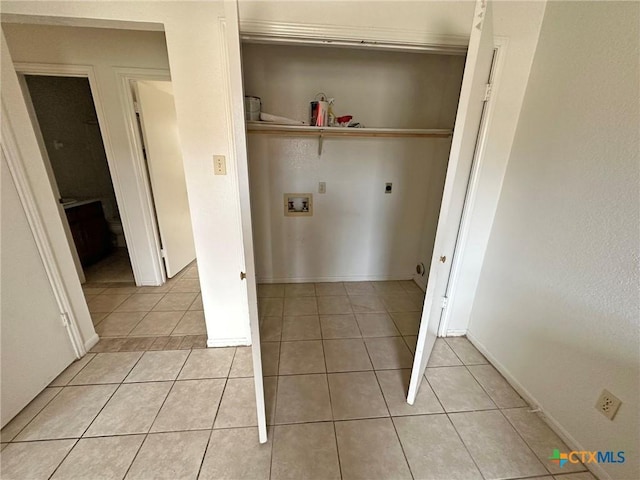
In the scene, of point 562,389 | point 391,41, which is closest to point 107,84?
point 391,41

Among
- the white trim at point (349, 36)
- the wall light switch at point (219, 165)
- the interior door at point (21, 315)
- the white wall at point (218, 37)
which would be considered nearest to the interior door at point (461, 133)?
the white trim at point (349, 36)

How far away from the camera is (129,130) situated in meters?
2.30

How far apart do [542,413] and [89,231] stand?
456 centimetres

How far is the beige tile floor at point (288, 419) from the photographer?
118 cm

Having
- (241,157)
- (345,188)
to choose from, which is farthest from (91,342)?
(345,188)

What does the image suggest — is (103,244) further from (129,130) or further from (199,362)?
(199,362)

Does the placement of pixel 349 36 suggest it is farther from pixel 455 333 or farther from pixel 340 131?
pixel 455 333

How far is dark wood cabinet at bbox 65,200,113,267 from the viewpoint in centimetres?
288

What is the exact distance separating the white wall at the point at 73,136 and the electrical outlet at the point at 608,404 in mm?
4826

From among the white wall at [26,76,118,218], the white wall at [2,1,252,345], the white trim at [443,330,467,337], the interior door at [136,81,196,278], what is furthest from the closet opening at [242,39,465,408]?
the white wall at [26,76,118,218]

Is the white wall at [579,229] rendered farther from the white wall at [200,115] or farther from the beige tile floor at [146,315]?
the beige tile floor at [146,315]

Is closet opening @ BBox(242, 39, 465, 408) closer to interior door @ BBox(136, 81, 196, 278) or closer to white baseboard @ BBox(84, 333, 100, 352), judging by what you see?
interior door @ BBox(136, 81, 196, 278)

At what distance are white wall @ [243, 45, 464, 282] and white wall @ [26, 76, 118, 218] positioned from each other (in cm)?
247

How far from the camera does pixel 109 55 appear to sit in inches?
82.8
